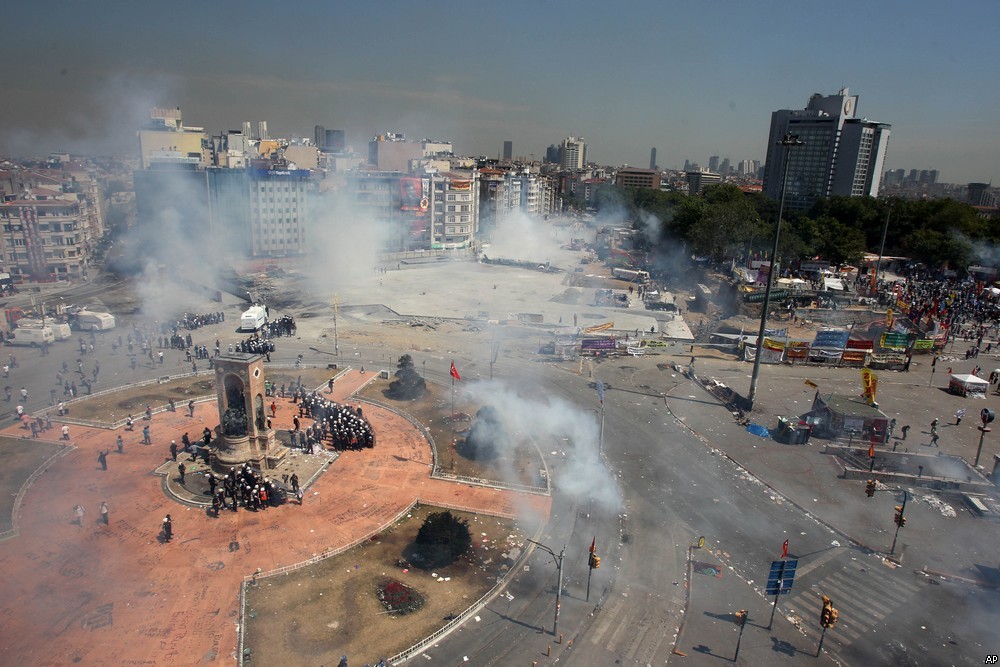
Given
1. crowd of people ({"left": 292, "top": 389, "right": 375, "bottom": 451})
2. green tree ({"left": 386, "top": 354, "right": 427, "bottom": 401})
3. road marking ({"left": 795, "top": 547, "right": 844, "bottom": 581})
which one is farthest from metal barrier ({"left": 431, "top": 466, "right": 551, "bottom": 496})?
road marking ({"left": 795, "top": 547, "right": 844, "bottom": 581})

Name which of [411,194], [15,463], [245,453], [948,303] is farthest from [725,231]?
[15,463]

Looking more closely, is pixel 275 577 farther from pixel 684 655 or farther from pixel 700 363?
pixel 700 363

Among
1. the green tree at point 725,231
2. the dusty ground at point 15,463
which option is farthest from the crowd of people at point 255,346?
the green tree at point 725,231

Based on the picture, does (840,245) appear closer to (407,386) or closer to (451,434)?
(407,386)

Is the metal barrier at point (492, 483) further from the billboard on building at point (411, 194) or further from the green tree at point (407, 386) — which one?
the billboard on building at point (411, 194)

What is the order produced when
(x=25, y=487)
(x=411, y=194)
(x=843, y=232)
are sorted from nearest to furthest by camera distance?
(x=25, y=487), (x=843, y=232), (x=411, y=194)

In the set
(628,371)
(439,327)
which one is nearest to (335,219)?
(439,327)
